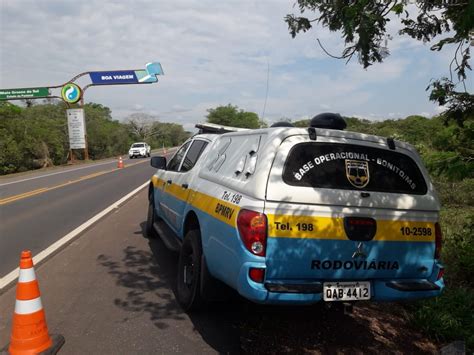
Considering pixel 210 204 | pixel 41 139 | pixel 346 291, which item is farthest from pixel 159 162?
pixel 41 139

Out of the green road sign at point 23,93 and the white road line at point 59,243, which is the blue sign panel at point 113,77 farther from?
the white road line at point 59,243

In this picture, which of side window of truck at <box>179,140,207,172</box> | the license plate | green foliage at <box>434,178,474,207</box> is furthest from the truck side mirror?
green foliage at <box>434,178,474,207</box>

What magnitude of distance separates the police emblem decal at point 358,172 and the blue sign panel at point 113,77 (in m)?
39.5

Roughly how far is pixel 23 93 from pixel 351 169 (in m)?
39.6

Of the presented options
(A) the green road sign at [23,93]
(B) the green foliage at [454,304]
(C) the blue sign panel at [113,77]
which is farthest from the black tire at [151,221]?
(C) the blue sign panel at [113,77]

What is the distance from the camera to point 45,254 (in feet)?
20.8

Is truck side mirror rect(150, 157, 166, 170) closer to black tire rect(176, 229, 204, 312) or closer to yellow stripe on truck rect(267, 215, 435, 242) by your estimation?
black tire rect(176, 229, 204, 312)

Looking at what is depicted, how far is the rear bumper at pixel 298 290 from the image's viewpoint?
3.14 metres

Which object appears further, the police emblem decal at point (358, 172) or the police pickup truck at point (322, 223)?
the police emblem decal at point (358, 172)

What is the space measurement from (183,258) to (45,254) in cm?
293

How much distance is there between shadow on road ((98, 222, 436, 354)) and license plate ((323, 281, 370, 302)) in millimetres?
569

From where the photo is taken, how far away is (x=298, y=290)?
318 cm

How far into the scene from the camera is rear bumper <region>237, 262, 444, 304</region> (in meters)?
3.14

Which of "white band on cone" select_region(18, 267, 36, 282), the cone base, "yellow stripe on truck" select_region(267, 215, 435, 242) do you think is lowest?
the cone base
